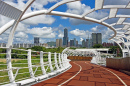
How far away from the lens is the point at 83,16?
15297 mm

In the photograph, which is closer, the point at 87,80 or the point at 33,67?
the point at 87,80


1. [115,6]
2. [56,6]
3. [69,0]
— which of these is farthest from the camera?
[115,6]

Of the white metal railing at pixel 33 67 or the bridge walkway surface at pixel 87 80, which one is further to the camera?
the bridge walkway surface at pixel 87 80

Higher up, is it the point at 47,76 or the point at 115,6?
the point at 115,6

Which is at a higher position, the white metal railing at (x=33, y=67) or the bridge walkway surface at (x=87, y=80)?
the white metal railing at (x=33, y=67)

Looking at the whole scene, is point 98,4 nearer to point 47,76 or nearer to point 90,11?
point 90,11

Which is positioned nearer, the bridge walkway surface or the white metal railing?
the white metal railing

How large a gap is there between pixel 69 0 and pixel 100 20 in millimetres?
6789

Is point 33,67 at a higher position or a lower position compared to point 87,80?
higher

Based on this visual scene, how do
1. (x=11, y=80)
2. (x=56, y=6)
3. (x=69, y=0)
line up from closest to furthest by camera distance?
(x=11, y=80), (x=69, y=0), (x=56, y=6)

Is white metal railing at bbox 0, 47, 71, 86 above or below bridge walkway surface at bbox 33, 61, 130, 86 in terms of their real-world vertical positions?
above

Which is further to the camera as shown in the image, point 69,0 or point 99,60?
point 99,60

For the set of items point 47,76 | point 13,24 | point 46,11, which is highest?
point 46,11

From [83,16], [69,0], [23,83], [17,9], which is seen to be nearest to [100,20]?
[83,16]
